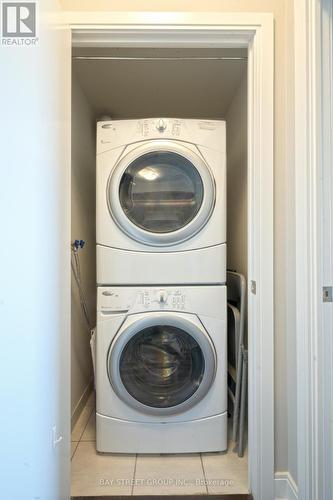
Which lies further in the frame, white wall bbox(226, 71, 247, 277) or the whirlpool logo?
white wall bbox(226, 71, 247, 277)

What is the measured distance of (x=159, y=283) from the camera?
4.79 ft

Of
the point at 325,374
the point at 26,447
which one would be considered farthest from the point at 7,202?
the point at 325,374

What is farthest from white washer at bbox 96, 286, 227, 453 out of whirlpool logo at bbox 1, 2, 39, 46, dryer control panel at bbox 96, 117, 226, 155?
whirlpool logo at bbox 1, 2, 39, 46

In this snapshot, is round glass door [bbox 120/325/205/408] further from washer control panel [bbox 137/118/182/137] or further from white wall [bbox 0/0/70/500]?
washer control panel [bbox 137/118/182/137]

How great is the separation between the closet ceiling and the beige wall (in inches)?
11.7

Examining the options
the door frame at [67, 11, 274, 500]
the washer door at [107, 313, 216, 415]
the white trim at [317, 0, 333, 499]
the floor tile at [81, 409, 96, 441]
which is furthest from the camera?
the floor tile at [81, 409, 96, 441]

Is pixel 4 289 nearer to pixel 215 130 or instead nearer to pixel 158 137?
pixel 158 137

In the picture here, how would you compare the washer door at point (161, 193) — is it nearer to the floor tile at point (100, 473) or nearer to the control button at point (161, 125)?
the control button at point (161, 125)

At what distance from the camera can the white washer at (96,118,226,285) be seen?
144 cm

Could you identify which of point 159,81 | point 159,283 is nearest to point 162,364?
point 159,283

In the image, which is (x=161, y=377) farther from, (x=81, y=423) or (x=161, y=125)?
Answer: (x=161, y=125)

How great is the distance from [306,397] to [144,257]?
0.91 m

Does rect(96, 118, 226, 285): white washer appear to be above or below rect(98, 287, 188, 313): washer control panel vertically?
above

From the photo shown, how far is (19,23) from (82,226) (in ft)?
4.11
